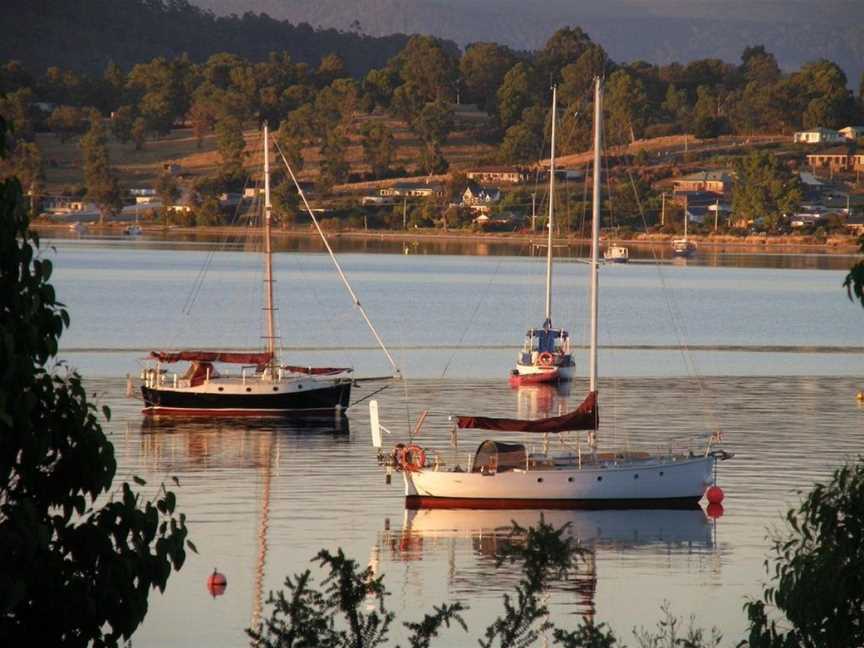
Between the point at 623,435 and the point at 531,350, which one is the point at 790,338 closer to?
the point at 531,350

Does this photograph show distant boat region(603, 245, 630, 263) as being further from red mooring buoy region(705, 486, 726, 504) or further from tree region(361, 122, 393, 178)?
red mooring buoy region(705, 486, 726, 504)

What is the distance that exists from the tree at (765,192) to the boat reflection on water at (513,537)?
13939 cm

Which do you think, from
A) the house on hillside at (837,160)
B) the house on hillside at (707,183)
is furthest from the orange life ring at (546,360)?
the house on hillside at (837,160)

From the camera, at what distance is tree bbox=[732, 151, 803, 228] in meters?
169

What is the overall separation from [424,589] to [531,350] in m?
28.7

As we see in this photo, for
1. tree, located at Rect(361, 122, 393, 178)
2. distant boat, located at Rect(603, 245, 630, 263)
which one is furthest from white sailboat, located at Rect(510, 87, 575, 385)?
tree, located at Rect(361, 122, 393, 178)

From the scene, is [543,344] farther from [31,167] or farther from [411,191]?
[31,167]

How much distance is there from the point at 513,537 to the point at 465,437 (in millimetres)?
10620

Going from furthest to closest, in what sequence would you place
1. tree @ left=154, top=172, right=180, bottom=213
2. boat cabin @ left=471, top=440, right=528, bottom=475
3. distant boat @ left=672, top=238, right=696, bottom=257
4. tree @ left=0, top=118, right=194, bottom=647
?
1. tree @ left=154, top=172, right=180, bottom=213
2. distant boat @ left=672, top=238, right=696, bottom=257
3. boat cabin @ left=471, top=440, right=528, bottom=475
4. tree @ left=0, top=118, right=194, bottom=647

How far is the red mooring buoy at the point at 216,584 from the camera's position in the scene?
26453 mm

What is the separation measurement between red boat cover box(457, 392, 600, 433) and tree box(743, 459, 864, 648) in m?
16.8

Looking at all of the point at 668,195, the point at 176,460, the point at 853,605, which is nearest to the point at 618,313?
the point at 176,460

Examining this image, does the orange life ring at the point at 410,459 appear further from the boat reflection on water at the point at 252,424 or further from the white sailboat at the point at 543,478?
the boat reflection on water at the point at 252,424

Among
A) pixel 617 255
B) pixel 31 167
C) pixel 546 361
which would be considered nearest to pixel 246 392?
pixel 546 361
